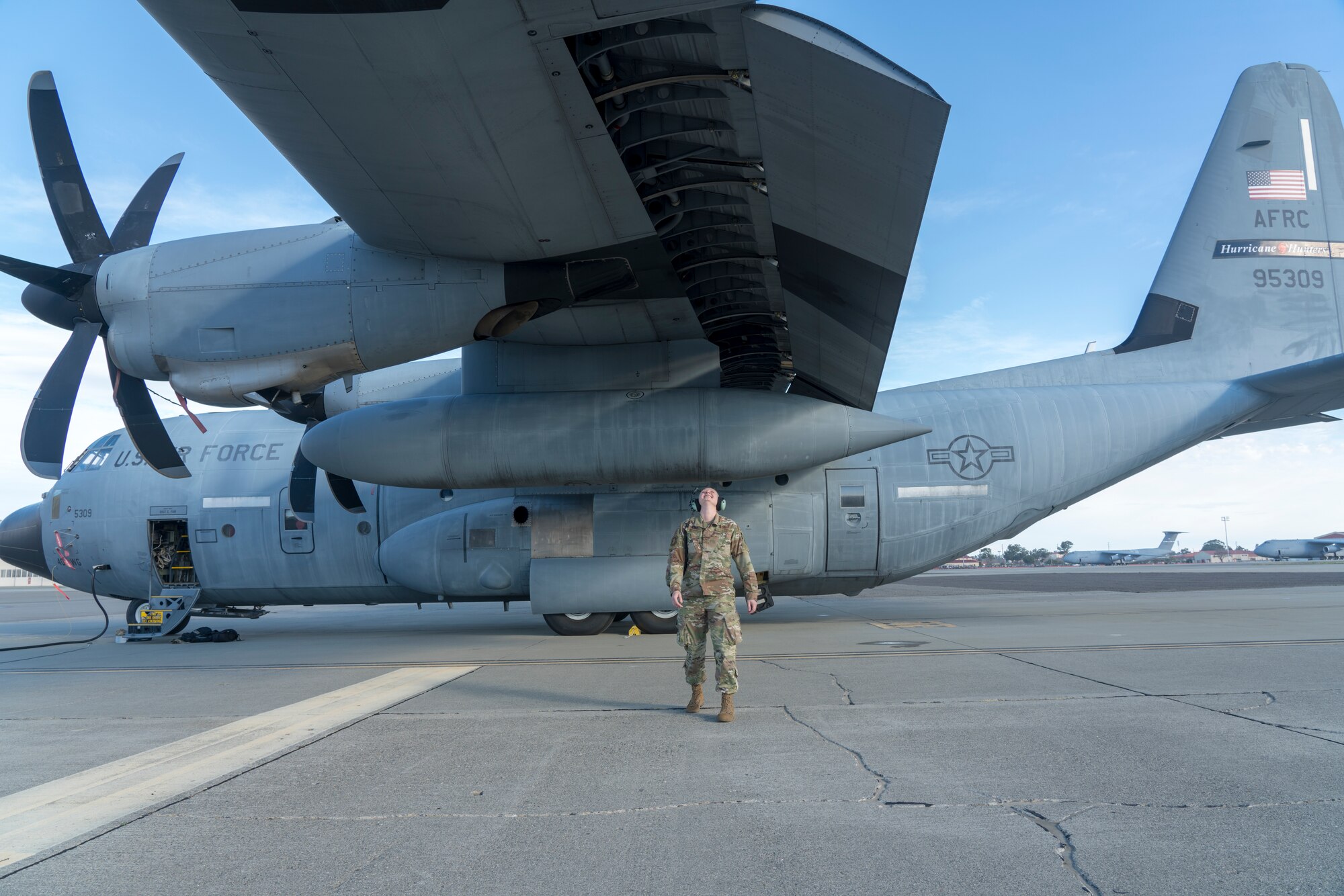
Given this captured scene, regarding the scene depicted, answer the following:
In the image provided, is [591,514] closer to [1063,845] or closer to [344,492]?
[344,492]

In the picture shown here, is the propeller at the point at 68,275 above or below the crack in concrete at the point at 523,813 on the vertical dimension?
above

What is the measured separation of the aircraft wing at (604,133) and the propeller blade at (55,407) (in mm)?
4714

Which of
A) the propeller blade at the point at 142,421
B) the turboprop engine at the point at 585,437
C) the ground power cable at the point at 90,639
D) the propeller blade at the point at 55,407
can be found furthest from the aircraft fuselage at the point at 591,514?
the propeller blade at the point at 55,407

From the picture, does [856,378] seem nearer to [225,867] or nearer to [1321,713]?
[1321,713]

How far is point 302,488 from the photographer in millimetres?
14484

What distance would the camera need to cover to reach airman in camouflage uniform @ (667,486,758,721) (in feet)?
21.1

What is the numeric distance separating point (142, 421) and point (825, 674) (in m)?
9.80

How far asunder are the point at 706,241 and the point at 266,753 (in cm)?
683

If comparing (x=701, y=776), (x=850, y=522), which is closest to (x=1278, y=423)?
(x=850, y=522)

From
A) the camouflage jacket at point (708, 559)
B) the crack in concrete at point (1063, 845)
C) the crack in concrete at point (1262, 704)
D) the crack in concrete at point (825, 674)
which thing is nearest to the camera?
the crack in concrete at point (1063, 845)

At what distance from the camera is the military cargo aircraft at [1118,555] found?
8412 cm

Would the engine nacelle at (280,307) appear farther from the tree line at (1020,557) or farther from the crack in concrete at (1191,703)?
the tree line at (1020,557)

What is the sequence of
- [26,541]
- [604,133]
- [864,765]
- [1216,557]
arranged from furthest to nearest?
[1216,557] → [26,541] → [604,133] → [864,765]

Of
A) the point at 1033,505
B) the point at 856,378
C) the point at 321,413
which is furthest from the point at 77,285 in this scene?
the point at 1033,505
